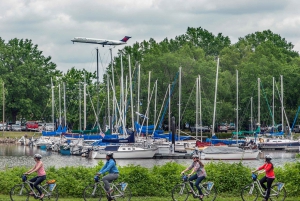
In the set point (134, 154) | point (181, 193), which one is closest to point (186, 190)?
point (181, 193)

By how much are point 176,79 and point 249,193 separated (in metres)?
78.6

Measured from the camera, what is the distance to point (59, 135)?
9900cm

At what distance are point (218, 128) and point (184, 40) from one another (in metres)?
37.6

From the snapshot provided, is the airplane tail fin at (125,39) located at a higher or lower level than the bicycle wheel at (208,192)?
higher

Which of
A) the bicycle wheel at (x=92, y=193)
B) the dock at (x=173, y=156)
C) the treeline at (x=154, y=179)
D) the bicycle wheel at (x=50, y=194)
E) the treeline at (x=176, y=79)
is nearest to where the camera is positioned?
the bicycle wheel at (x=50, y=194)

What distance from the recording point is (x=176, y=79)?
4158 inches

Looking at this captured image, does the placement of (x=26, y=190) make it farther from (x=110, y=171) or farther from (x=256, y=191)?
(x=256, y=191)

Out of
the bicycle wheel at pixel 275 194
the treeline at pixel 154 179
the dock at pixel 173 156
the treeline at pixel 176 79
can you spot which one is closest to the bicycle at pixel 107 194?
the treeline at pixel 154 179

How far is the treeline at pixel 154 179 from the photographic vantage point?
29797 millimetres

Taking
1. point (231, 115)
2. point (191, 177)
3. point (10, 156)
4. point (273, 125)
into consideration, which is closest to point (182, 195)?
point (191, 177)

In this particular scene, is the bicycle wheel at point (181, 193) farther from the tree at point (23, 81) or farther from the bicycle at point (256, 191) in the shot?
the tree at point (23, 81)

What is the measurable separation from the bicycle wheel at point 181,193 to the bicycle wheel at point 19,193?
5.87 metres

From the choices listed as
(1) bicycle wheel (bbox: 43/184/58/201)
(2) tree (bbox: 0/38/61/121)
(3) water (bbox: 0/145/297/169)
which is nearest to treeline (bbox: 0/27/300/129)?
(2) tree (bbox: 0/38/61/121)

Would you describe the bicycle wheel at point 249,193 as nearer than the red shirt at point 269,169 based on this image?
No
